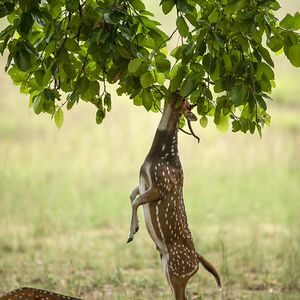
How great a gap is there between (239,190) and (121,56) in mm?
6724

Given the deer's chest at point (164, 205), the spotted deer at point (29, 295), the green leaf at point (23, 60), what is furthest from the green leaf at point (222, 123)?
the spotted deer at point (29, 295)

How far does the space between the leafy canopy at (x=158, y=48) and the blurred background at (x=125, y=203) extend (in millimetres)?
1616

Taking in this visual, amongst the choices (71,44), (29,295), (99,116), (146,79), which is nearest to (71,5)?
(71,44)

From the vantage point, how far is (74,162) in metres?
11.8

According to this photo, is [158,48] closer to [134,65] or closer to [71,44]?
[134,65]

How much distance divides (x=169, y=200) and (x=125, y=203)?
5.85 metres

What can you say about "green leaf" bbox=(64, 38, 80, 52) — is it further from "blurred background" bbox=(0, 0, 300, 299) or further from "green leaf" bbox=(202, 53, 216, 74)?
"blurred background" bbox=(0, 0, 300, 299)

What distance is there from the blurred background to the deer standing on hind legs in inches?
42.1

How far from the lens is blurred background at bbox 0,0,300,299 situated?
22.5ft

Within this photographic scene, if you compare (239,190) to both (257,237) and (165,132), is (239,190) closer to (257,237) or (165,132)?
(257,237)

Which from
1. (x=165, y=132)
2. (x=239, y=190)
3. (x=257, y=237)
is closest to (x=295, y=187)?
(x=239, y=190)

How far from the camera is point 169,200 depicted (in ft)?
13.8

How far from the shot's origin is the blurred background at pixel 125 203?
270 inches

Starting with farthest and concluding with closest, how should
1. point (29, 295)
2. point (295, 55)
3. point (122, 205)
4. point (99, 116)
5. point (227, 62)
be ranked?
point (122, 205)
point (99, 116)
point (29, 295)
point (227, 62)
point (295, 55)
